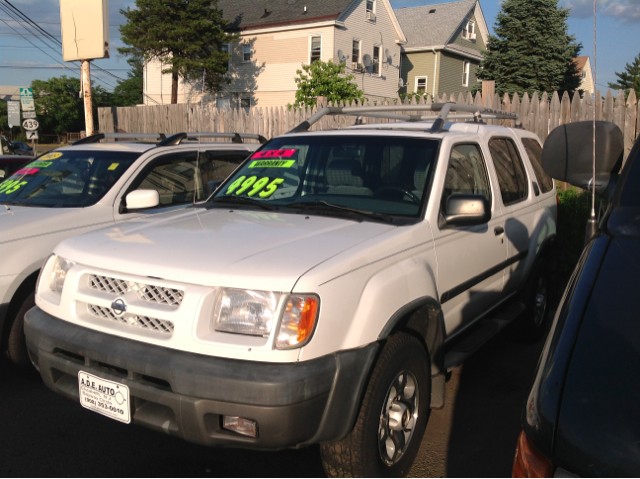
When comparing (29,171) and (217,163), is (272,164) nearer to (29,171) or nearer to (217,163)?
(217,163)

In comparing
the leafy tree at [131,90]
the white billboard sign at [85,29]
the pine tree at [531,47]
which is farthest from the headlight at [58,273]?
the leafy tree at [131,90]

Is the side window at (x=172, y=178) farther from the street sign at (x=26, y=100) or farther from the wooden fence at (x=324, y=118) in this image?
the street sign at (x=26, y=100)

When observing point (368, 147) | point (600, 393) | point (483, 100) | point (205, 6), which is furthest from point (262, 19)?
point (600, 393)

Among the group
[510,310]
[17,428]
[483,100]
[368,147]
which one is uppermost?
[483,100]

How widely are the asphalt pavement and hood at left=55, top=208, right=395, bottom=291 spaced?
123 cm

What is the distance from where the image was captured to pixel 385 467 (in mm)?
2904

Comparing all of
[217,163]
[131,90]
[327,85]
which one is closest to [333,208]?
[217,163]

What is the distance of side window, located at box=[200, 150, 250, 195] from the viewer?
6195 mm

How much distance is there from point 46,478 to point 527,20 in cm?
2961

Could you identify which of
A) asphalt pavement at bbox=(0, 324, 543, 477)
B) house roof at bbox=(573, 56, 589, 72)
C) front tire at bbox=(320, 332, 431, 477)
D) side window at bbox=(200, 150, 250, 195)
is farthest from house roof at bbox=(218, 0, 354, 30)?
front tire at bbox=(320, 332, 431, 477)

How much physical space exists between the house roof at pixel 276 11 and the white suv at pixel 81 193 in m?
27.5

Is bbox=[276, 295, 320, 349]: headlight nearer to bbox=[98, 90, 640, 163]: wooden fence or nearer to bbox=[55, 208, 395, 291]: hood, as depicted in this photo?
bbox=[55, 208, 395, 291]: hood

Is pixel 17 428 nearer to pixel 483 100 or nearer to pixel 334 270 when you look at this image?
pixel 334 270

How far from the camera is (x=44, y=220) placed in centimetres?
452
